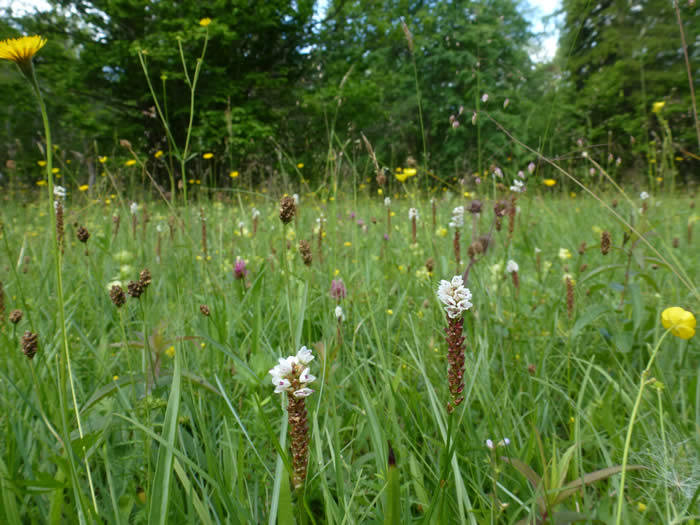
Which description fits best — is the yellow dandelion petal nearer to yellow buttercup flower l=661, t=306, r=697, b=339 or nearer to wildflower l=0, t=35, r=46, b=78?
wildflower l=0, t=35, r=46, b=78

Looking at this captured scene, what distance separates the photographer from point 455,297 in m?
0.45

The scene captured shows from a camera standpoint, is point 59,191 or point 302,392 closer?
point 302,392

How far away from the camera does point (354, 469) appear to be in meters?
0.79

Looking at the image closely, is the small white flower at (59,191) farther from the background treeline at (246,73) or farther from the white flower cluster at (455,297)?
the background treeline at (246,73)

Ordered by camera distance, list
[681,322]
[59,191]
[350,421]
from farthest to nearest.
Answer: [59,191] → [350,421] → [681,322]

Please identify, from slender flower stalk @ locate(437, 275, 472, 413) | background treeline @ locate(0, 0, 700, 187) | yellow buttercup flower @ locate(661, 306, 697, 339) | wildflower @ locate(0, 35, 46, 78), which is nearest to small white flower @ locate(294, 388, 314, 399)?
slender flower stalk @ locate(437, 275, 472, 413)

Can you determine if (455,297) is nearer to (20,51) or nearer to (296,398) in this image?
(296,398)

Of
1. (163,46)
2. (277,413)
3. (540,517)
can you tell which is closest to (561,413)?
(540,517)

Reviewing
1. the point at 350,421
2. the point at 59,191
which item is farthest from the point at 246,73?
the point at 350,421

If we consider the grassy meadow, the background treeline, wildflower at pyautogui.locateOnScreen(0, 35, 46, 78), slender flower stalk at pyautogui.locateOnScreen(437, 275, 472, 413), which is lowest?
the grassy meadow

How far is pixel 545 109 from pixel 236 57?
11291mm

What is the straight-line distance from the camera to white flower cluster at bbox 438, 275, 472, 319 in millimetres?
439

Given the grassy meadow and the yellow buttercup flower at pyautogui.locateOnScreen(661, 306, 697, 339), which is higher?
the yellow buttercup flower at pyautogui.locateOnScreen(661, 306, 697, 339)

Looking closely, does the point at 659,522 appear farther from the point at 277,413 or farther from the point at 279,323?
the point at 279,323
